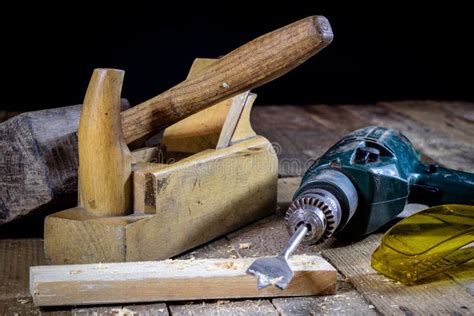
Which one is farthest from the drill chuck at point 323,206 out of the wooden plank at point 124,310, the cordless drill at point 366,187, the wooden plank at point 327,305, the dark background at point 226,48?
the dark background at point 226,48

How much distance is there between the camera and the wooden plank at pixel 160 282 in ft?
3.15

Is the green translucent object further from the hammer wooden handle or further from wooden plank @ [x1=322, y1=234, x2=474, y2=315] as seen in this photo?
the hammer wooden handle

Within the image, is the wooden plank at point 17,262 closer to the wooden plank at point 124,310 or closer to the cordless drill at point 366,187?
the wooden plank at point 124,310

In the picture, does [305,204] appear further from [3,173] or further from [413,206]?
[3,173]

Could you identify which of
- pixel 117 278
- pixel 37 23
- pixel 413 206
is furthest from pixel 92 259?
pixel 37 23

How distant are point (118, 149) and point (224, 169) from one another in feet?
0.68

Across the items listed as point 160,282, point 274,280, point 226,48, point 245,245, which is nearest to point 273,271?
point 274,280

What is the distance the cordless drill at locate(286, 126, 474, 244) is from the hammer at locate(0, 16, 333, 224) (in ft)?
0.64

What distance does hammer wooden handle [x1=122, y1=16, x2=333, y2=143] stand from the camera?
1.05 metres

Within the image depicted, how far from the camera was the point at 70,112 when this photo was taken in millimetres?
1319

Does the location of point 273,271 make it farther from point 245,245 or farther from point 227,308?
point 245,245

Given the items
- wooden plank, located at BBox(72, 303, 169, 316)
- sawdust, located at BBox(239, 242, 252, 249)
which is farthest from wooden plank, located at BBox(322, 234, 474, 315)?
wooden plank, located at BBox(72, 303, 169, 316)

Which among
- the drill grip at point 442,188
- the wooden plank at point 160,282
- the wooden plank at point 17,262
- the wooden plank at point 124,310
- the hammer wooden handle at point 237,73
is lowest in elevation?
the wooden plank at point 17,262

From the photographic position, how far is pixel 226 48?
8.71 ft
